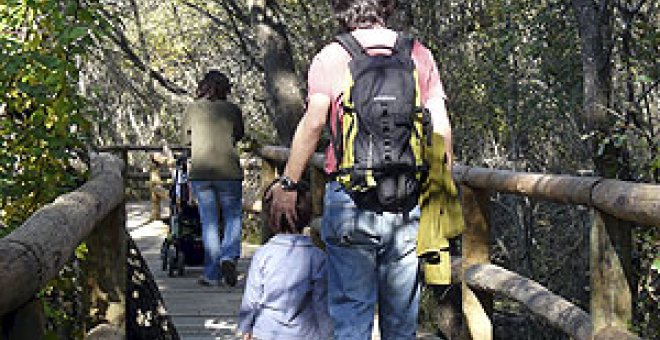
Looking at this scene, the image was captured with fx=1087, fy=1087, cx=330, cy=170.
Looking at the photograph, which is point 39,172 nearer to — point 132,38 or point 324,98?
point 324,98

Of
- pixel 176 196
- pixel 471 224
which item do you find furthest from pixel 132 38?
pixel 471 224

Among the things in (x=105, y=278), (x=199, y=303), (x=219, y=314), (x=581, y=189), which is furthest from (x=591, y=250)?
(x=199, y=303)

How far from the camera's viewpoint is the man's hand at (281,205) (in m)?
4.26

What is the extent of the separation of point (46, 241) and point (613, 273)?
Result: 7.29 ft

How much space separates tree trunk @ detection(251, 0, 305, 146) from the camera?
33.4 ft

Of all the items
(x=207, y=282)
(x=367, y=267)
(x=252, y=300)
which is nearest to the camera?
(x=367, y=267)

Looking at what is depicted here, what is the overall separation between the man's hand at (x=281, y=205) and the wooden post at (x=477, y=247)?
1.69 metres

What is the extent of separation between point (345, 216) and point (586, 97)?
617 centimetres

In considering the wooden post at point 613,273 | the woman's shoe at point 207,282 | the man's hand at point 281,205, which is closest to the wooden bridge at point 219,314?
the wooden post at point 613,273

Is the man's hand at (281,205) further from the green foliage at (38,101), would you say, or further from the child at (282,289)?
the green foliage at (38,101)

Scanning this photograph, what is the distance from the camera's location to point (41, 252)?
266 cm

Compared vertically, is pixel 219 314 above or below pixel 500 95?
below

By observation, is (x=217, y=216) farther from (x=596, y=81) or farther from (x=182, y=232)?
(x=596, y=81)

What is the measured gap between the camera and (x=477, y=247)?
19.1ft
